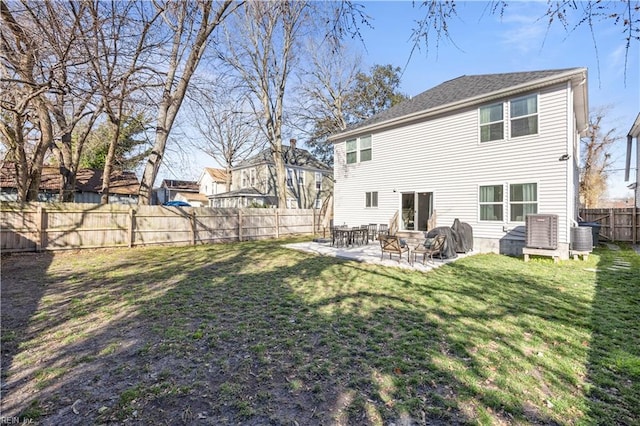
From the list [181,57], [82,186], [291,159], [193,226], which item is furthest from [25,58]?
[291,159]

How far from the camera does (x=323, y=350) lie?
341 cm

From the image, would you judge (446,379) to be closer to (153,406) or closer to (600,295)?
(153,406)

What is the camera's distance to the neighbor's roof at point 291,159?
27.9 metres

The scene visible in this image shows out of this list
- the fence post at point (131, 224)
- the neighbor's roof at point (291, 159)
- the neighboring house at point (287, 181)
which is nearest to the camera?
the fence post at point (131, 224)

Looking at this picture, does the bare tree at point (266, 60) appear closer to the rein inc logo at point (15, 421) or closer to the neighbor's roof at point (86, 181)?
the neighbor's roof at point (86, 181)

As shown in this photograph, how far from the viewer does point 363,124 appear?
1499 centimetres

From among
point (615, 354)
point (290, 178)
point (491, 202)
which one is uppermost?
point (290, 178)

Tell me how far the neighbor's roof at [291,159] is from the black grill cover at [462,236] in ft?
63.5

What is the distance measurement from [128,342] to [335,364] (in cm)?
255

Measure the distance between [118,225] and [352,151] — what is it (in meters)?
11.2

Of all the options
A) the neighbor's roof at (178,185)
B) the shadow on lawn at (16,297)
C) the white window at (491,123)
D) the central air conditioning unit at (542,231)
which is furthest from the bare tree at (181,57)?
the neighbor's roof at (178,185)

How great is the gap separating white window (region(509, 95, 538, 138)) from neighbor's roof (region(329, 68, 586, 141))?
17.1 inches

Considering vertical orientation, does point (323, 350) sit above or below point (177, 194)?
below

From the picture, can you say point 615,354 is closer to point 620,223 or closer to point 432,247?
point 432,247
